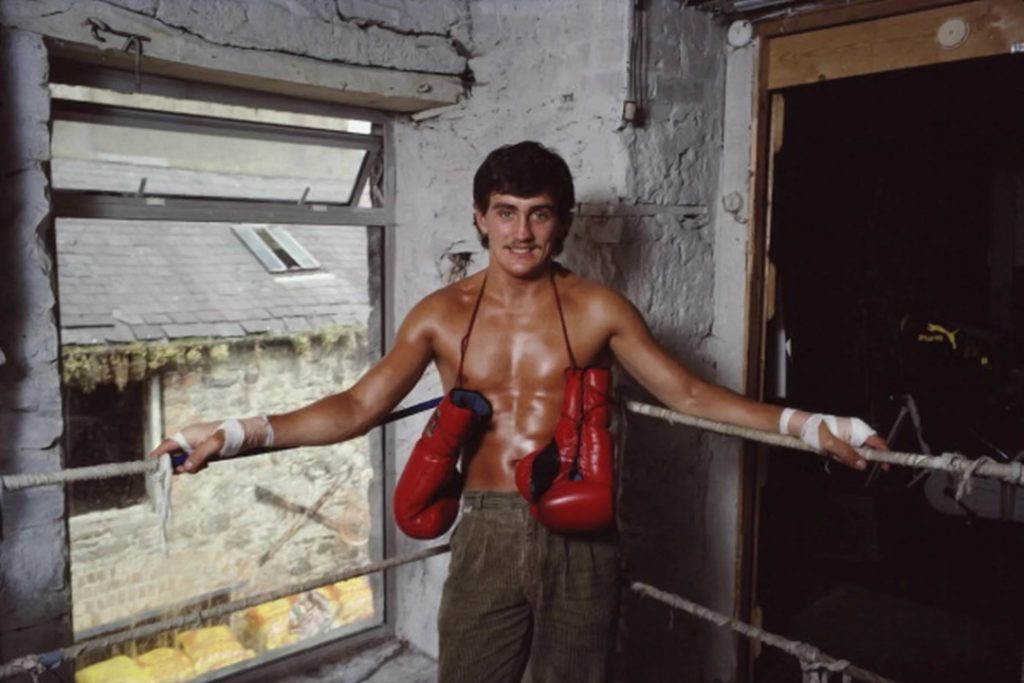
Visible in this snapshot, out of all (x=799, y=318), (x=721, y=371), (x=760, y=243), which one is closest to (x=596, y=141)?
(x=760, y=243)

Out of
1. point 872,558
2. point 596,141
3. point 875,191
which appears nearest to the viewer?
point 596,141

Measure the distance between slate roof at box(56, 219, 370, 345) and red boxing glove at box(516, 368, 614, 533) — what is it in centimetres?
200

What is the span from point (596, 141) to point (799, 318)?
3.84m

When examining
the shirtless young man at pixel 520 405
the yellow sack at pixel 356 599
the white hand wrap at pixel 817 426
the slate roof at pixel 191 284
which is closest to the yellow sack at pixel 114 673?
the yellow sack at pixel 356 599

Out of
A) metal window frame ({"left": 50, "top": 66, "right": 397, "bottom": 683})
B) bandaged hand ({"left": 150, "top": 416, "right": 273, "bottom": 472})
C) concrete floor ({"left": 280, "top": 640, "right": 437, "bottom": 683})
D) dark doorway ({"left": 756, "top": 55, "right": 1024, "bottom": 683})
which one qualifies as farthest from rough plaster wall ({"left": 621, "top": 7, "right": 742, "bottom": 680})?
bandaged hand ({"left": 150, "top": 416, "right": 273, "bottom": 472})

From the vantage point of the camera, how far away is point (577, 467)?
2.22m

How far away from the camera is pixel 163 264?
Answer: 3.53 metres

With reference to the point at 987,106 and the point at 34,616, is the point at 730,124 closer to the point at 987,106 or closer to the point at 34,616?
the point at 34,616

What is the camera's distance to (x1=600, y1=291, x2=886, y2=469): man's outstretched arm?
2.29 meters

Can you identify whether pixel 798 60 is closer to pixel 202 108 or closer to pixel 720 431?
pixel 720 431

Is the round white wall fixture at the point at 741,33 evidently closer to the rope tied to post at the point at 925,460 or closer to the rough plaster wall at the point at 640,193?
the rough plaster wall at the point at 640,193

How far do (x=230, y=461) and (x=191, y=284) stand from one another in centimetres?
100

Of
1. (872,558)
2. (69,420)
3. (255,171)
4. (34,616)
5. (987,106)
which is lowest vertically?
(872,558)

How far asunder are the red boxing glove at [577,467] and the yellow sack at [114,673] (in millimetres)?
2216
